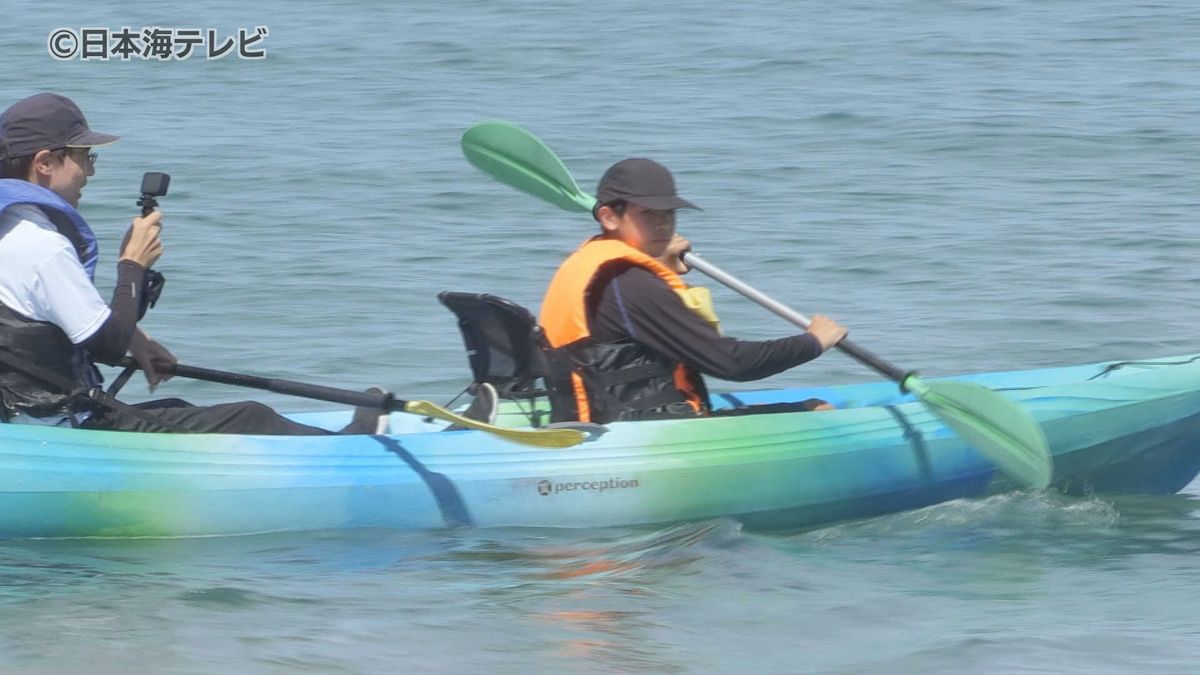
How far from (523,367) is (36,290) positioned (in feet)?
4.19

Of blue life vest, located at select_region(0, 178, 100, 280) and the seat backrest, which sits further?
the seat backrest

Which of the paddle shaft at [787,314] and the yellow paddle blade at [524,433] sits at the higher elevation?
the paddle shaft at [787,314]

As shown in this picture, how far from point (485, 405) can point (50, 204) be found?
123 centimetres

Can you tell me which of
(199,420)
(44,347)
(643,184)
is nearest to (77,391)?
(44,347)

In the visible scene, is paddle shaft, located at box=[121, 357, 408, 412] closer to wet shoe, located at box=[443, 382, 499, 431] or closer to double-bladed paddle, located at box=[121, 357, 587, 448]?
double-bladed paddle, located at box=[121, 357, 587, 448]

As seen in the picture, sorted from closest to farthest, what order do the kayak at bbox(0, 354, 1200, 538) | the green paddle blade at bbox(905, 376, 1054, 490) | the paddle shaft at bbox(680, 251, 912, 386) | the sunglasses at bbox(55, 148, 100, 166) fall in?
1. the sunglasses at bbox(55, 148, 100, 166)
2. the kayak at bbox(0, 354, 1200, 538)
3. the green paddle blade at bbox(905, 376, 1054, 490)
4. the paddle shaft at bbox(680, 251, 912, 386)

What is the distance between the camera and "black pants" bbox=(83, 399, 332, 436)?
477 cm

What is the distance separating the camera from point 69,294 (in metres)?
4.34

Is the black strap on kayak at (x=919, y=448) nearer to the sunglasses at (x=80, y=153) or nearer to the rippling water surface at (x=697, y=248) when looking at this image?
the rippling water surface at (x=697, y=248)

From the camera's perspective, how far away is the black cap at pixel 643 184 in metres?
4.79

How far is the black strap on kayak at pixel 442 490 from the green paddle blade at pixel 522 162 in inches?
54.7

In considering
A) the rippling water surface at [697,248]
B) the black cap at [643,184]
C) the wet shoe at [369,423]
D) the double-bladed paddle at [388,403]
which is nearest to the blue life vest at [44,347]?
the double-bladed paddle at [388,403]

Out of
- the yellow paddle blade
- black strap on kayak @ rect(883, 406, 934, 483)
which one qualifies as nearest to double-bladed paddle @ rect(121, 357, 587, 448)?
the yellow paddle blade

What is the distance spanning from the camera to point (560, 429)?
4.84 m
